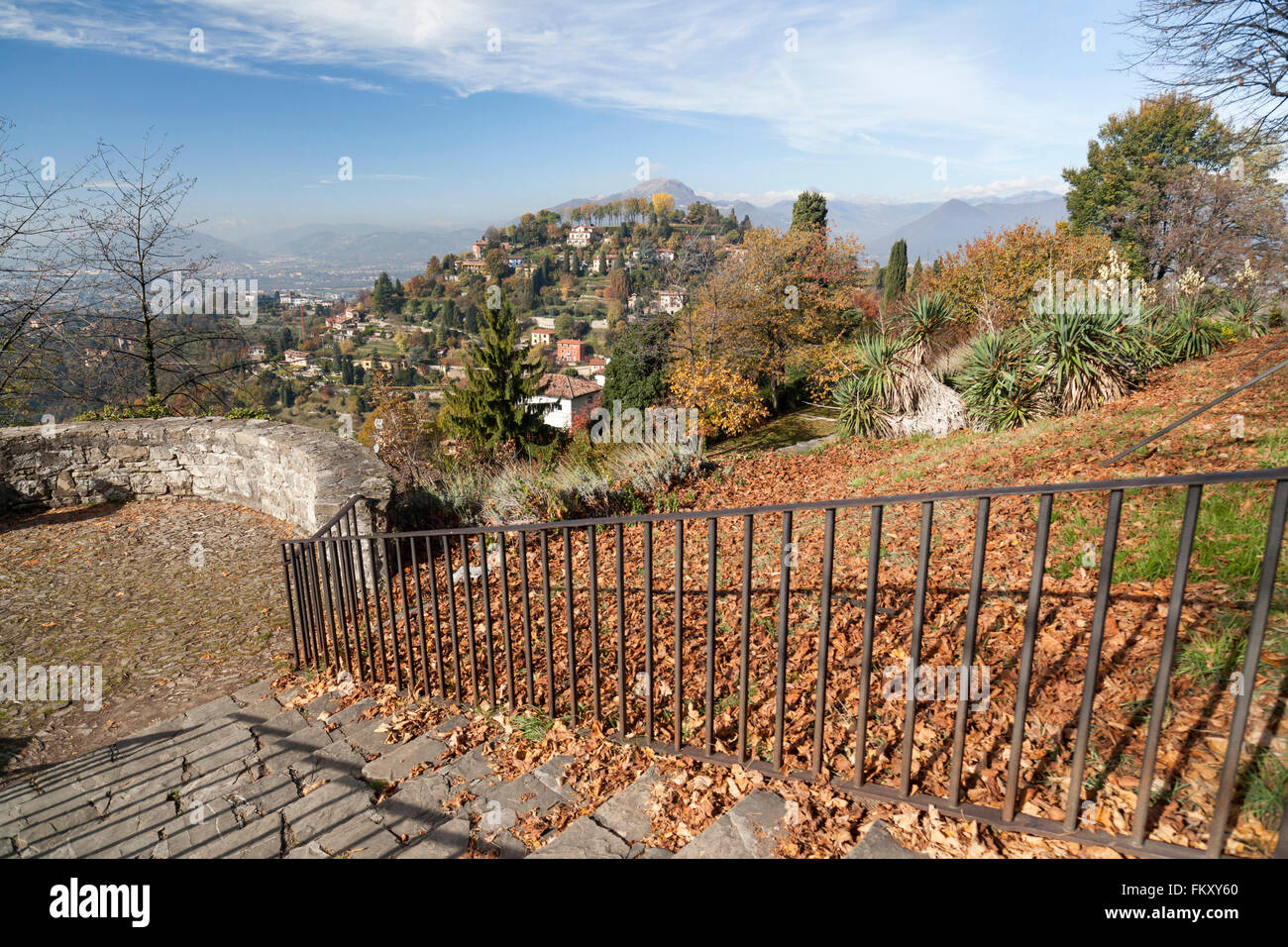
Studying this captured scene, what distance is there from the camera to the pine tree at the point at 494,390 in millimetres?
30156

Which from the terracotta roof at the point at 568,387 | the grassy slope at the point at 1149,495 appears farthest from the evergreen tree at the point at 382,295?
the grassy slope at the point at 1149,495

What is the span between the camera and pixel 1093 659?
1.78 metres

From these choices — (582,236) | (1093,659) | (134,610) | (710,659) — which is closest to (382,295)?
(582,236)

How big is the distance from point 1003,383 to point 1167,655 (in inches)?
296

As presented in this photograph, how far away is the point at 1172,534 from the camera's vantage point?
11.3 feet

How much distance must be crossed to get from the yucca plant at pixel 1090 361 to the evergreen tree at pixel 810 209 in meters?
35.2

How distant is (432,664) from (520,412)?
27.2 metres

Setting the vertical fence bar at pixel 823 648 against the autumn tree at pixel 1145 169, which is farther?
the autumn tree at pixel 1145 169

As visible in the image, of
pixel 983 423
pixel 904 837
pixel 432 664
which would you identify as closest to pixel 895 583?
pixel 904 837

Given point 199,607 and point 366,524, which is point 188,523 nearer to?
point 199,607

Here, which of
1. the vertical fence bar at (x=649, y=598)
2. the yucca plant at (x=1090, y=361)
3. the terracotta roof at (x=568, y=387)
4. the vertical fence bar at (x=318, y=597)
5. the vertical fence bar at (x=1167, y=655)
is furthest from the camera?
the terracotta roof at (x=568, y=387)

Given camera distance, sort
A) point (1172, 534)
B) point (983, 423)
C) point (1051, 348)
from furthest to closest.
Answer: point (983, 423), point (1051, 348), point (1172, 534)

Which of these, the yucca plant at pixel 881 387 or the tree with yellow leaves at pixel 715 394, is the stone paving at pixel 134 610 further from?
the tree with yellow leaves at pixel 715 394
